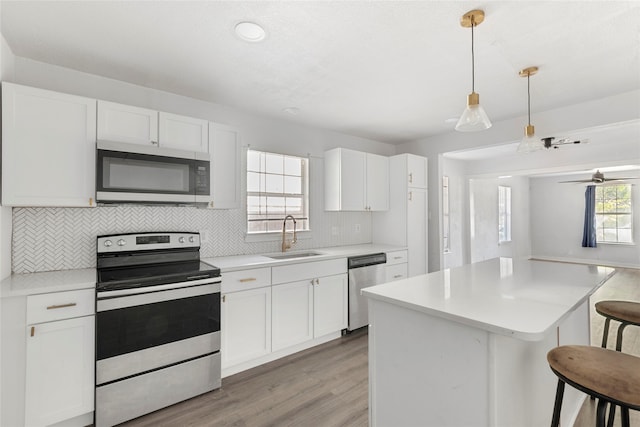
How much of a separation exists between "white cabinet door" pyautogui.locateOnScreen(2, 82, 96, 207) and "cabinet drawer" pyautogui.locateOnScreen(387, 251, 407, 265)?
2994 millimetres

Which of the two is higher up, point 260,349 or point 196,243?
point 196,243

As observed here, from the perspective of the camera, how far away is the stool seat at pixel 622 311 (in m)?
1.73

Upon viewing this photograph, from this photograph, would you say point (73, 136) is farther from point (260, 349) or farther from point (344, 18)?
point (260, 349)

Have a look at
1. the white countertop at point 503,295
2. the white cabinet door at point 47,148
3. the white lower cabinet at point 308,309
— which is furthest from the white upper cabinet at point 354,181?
the white cabinet door at point 47,148

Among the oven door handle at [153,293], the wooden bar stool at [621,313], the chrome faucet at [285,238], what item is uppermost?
the chrome faucet at [285,238]

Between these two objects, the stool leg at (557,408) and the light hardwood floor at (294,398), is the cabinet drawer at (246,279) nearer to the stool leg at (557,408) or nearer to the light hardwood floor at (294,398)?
the light hardwood floor at (294,398)

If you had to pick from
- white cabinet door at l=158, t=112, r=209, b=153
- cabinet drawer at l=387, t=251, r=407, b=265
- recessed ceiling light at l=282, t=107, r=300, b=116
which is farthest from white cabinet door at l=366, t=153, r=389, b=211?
white cabinet door at l=158, t=112, r=209, b=153

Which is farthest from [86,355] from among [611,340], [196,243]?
[611,340]

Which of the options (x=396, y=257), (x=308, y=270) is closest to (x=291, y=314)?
(x=308, y=270)

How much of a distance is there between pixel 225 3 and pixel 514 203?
885 centimetres

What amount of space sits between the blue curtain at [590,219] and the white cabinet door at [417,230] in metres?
6.75

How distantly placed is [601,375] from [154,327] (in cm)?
238

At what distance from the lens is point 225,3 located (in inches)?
62.6

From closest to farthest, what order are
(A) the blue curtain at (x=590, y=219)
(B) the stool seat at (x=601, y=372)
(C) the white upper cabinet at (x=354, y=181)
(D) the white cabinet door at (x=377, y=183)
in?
(B) the stool seat at (x=601, y=372) → (C) the white upper cabinet at (x=354, y=181) → (D) the white cabinet door at (x=377, y=183) → (A) the blue curtain at (x=590, y=219)
